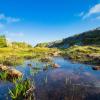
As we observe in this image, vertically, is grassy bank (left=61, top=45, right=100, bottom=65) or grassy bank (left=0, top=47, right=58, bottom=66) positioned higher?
grassy bank (left=0, top=47, right=58, bottom=66)

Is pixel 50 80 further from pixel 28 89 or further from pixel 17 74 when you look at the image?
pixel 28 89

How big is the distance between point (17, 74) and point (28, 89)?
1065 centimetres

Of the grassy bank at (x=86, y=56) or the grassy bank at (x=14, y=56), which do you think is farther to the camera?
the grassy bank at (x=86, y=56)

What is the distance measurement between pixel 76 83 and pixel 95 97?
238 inches

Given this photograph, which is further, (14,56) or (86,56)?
(86,56)

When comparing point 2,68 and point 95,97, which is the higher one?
point 2,68

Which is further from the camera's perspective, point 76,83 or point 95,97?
point 76,83

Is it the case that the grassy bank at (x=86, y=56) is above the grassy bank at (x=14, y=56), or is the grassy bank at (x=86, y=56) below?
below

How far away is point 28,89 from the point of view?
2250 centimetres

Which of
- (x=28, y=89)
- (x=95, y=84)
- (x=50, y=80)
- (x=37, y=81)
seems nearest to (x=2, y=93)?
(x=28, y=89)

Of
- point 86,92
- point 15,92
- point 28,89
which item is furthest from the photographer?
point 86,92

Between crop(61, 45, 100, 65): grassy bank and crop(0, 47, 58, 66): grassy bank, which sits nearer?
crop(0, 47, 58, 66): grassy bank

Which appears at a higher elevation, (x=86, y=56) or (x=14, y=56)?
(x=14, y=56)

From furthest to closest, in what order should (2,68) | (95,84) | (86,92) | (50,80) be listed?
(2,68) < (50,80) < (95,84) < (86,92)
